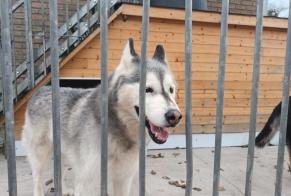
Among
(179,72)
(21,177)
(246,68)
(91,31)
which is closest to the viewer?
(21,177)

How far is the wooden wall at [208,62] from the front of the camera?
5301 mm

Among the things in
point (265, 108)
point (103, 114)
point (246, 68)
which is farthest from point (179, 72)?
point (103, 114)

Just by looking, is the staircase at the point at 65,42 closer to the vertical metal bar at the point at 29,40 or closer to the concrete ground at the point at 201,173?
the vertical metal bar at the point at 29,40

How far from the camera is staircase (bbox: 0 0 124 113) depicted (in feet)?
16.6

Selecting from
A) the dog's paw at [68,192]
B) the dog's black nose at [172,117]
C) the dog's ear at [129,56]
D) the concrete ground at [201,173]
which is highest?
the dog's ear at [129,56]

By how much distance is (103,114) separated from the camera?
1.85m

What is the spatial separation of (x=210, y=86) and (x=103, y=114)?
4.33 m

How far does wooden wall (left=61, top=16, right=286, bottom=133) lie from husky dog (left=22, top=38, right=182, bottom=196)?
2246 millimetres

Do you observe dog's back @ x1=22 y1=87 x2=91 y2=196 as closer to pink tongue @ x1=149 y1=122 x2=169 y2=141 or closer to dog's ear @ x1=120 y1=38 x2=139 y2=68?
dog's ear @ x1=120 y1=38 x2=139 y2=68

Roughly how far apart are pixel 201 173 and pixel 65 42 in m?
2.74

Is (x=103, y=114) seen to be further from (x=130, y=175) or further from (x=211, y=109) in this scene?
(x=211, y=109)

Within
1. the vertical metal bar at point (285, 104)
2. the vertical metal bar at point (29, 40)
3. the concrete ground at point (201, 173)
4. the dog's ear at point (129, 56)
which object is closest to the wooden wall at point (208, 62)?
the vertical metal bar at point (29, 40)

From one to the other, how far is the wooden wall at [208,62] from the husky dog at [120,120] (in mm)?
2246

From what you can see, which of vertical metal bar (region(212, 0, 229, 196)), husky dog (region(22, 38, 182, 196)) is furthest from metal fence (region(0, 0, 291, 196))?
husky dog (region(22, 38, 182, 196))
